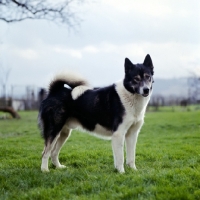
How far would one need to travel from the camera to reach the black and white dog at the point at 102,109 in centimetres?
492

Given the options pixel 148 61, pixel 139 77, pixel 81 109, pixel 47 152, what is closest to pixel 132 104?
pixel 139 77

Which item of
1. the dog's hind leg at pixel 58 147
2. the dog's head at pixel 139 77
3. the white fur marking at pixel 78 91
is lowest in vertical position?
the dog's hind leg at pixel 58 147

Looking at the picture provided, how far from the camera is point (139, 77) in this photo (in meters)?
4.82

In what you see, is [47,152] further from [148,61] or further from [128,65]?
[148,61]

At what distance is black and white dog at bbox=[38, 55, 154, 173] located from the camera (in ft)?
16.1

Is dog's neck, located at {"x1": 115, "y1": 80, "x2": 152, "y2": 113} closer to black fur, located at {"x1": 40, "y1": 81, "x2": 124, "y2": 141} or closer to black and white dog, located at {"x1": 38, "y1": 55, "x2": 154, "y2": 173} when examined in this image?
black and white dog, located at {"x1": 38, "y1": 55, "x2": 154, "y2": 173}

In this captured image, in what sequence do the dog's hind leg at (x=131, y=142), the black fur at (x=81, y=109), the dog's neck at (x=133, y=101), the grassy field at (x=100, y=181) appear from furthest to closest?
the dog's hind leg at (x=131, y=142)
the black fur at (x=81, y=109)
the dog's neck at (x=133, y=101)
the grassy field at (x=100, y=181)

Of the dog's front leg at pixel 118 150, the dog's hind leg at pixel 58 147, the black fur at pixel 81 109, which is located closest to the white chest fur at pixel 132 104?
the black fur at pixel 81 109

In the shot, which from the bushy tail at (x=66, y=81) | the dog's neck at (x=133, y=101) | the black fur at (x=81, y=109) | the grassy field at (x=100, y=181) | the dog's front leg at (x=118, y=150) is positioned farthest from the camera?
the bushy tail at (x=66, y=81)

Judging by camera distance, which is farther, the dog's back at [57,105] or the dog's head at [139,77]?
the dog's back at [57,105]

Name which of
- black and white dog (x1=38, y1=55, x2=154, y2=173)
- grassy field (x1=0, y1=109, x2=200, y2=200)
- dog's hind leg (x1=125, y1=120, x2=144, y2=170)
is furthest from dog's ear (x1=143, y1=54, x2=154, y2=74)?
grassy field (x1=0, y1=109, x2=200, y2=200)

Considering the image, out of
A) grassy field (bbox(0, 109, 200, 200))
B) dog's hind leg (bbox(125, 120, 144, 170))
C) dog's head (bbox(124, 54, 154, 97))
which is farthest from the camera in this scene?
dog's hind leg (bbox(125, 120, 144, 170))

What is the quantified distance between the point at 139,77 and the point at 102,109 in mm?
837

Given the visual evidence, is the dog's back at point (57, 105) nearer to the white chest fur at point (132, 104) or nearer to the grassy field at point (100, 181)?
the grassy field at point (100, 181)
